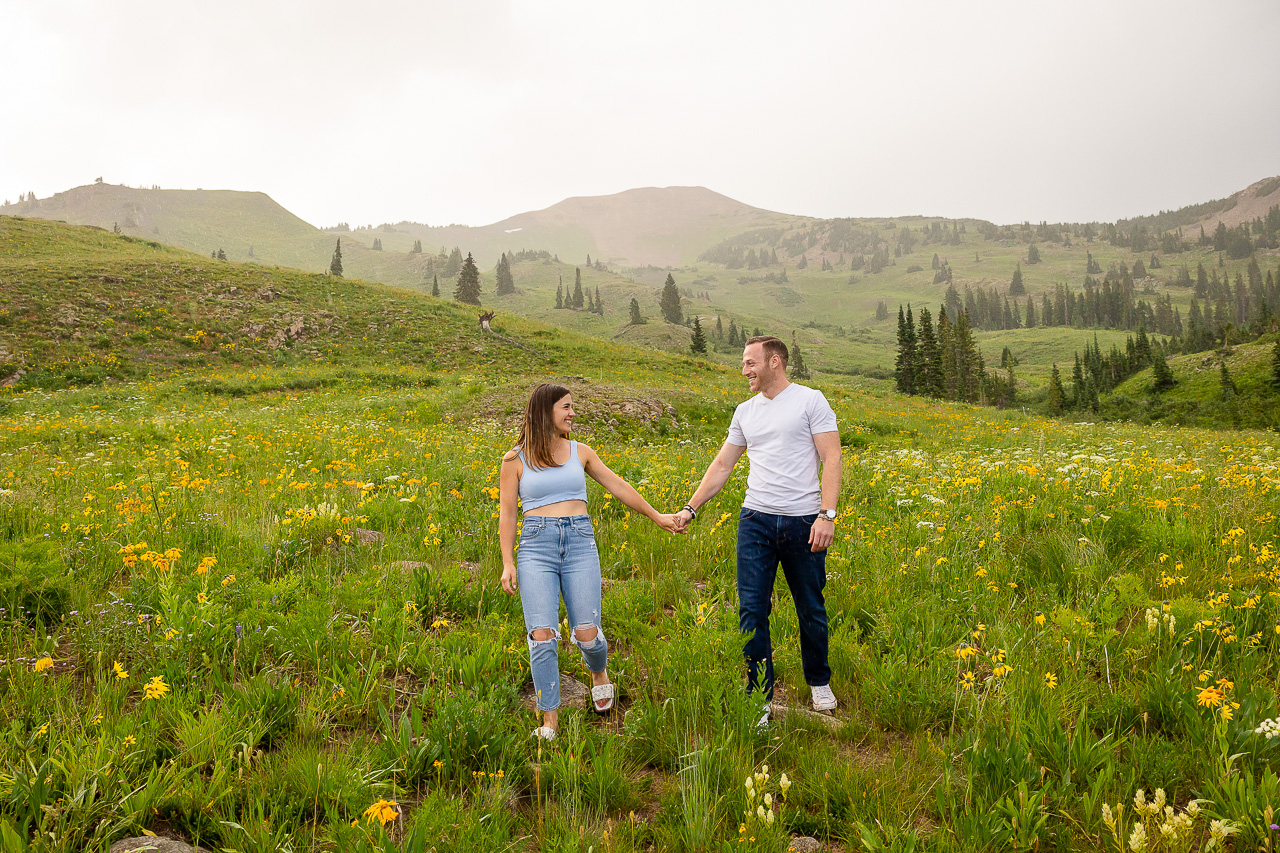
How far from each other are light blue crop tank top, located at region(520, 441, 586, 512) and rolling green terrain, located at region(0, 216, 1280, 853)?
3.59ft

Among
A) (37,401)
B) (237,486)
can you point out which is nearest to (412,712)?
(237,486)

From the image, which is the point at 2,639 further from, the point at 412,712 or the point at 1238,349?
the point at 1238,349

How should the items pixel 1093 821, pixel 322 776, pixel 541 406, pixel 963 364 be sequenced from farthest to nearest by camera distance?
pixel 963 364, pixel 541 406, pixel 322 776, pixel 1093 821

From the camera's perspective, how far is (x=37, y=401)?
18.2 m

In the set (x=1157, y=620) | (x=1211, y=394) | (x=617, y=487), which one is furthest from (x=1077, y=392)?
(x=617, y=487)

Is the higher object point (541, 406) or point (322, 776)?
point (541, 406)

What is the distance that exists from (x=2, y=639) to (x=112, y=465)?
670 centimetres

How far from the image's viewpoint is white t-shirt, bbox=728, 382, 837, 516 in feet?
13.4

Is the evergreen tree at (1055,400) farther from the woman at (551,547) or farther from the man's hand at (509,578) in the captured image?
the man's hand at (509,578)

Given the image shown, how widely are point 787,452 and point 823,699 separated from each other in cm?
166

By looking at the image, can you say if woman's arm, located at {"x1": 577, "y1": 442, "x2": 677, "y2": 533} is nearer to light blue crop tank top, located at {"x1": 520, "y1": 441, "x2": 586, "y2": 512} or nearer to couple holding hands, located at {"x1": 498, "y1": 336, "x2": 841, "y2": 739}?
couple holding hands, located at {"x1": 498, "y1": 336, "x2": 841, "y2": 739}

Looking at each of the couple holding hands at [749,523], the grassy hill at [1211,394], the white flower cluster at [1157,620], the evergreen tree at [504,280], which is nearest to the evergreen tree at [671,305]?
the evergreen tree at [504,280]

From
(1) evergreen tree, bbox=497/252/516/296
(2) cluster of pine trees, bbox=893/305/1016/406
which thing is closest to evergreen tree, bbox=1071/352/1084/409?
(2) cluster of pine trees, bbox=893/305/1016/406

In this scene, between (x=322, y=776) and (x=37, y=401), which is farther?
(x=37, y=401)
